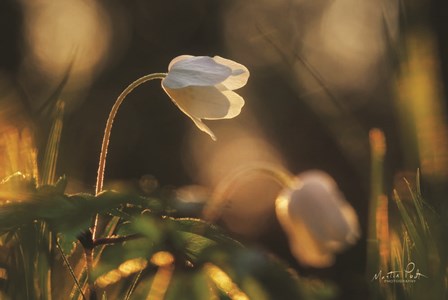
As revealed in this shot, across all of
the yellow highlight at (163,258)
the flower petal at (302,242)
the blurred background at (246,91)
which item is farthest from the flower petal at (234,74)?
the yellow highlight at (163,258)

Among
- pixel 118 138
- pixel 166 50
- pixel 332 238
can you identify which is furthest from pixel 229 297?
pixel 166 50

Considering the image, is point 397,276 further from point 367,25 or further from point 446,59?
point 367,25

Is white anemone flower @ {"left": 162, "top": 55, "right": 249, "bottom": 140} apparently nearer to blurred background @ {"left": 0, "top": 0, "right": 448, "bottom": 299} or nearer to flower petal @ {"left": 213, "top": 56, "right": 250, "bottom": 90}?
flower petal @ {"left": 213, "top": 56, "right": 250, "bottom": 90}

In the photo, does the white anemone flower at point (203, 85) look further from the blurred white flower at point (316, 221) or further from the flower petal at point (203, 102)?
the blurred white flower at point (316, 221)

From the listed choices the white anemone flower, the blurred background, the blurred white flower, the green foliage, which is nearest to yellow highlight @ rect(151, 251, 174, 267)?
the green foliage
